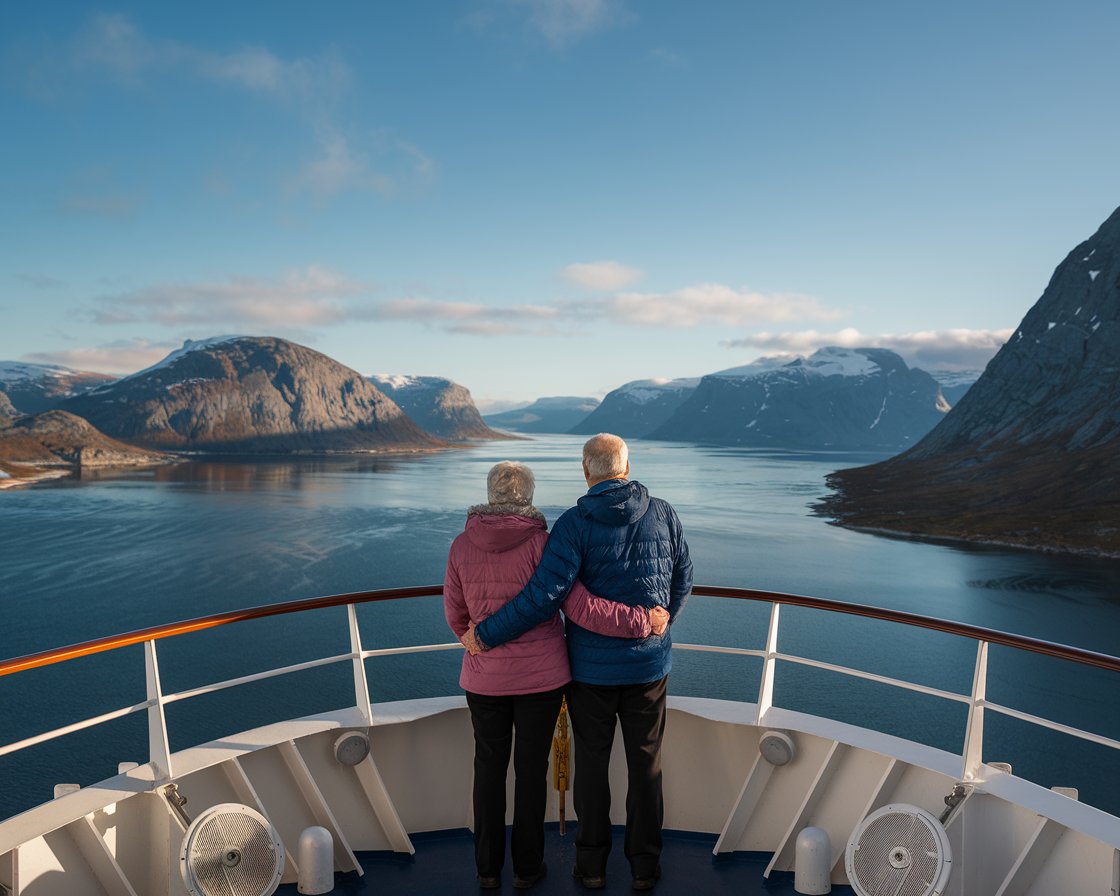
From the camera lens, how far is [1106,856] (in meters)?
2.46

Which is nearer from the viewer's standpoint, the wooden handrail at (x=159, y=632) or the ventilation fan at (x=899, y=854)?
the wooden handrail at (x=159, y=632)

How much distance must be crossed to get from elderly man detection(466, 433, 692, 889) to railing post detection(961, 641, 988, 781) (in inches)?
40.0

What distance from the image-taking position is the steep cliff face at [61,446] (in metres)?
99.1

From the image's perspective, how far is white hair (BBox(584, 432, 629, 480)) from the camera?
246cm

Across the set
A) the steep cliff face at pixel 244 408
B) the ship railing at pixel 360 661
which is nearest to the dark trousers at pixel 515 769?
the ship railing at pixel 360 661

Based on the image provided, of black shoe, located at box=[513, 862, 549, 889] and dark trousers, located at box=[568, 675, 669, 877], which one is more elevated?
dark trousers, located at box=[568, 675, 669, 877]

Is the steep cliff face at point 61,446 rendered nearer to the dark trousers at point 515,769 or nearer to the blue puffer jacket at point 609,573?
the dark trousers at point 515,769

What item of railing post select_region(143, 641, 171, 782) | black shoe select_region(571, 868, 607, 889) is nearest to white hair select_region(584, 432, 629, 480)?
black shoe select_region(571, 868, 607, 889)

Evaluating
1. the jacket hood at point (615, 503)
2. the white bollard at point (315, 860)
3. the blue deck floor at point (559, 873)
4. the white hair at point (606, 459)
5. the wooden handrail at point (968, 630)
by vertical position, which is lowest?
the blue deck floor at point (559, 873)

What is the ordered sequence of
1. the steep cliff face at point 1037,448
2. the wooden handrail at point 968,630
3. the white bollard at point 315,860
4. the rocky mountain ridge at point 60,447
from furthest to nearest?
the rocky mountain ridge at point 60,447, the steep cliff face at point 1037,448, the white bollard at point 315,860, the wooden handrail at point 968,630

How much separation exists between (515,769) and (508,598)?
24.3 inches

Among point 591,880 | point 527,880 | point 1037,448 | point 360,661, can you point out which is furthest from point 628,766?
point 1037,448

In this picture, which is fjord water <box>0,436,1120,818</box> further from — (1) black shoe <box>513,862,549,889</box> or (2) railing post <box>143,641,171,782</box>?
(1) black shoe <box>513,862,549,889</box>

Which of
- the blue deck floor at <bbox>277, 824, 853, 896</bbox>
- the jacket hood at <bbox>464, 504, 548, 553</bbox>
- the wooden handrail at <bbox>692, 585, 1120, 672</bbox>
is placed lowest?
the blue deck floor at <bbox>277, 824, 853, 896</bbox>
